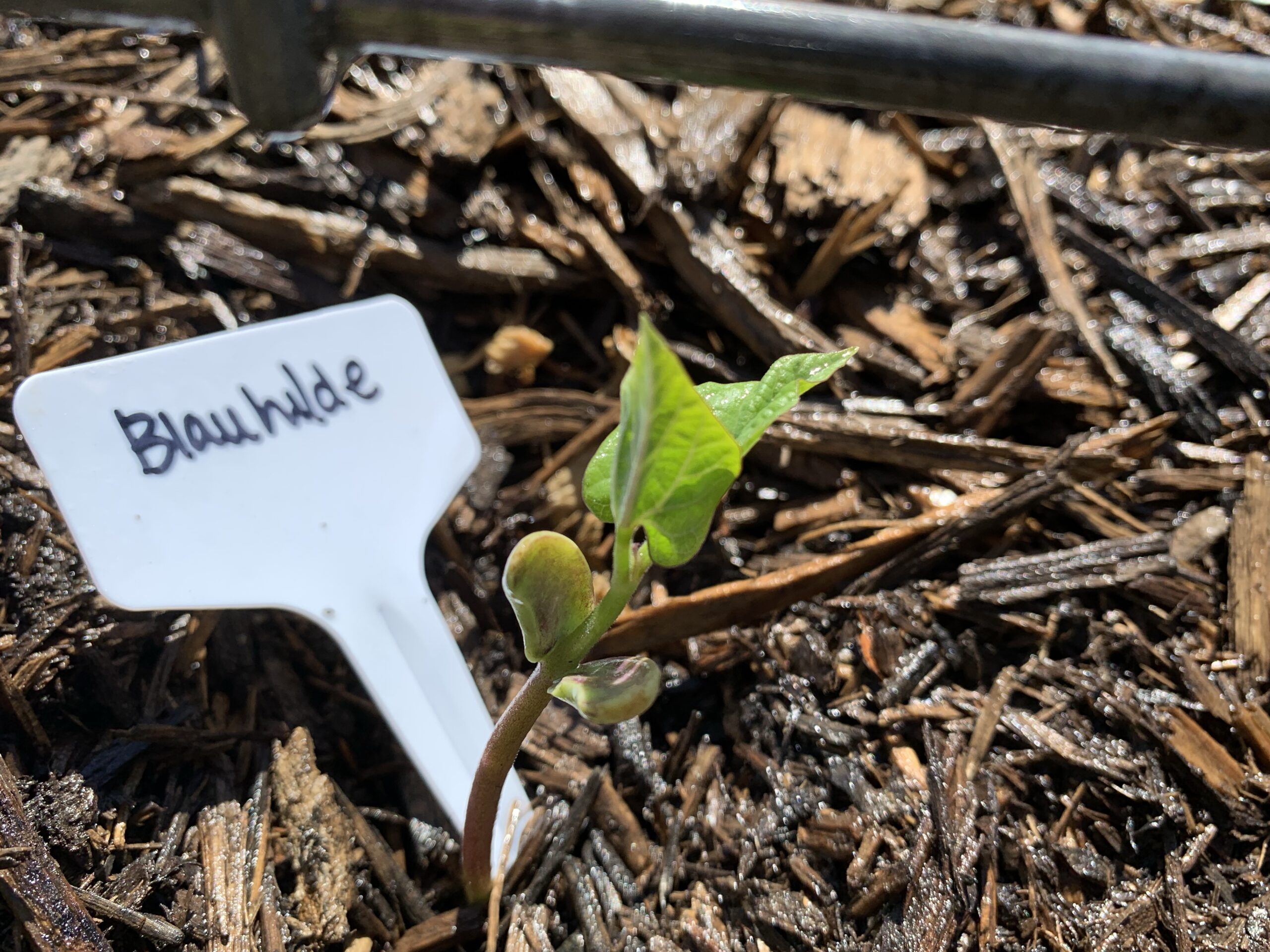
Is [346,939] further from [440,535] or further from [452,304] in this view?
[452,304]

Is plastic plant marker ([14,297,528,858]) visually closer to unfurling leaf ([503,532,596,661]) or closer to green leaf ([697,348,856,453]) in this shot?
unfurling leaf ([503,532,596,661])

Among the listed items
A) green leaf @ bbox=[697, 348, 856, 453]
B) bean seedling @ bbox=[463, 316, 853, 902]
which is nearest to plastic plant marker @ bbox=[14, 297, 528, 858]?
bean seedling @ bbox=[463, 316, 853, 902]

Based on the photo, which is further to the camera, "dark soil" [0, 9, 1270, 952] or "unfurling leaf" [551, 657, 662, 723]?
"dark soil" [0, 9, 1270, 952]

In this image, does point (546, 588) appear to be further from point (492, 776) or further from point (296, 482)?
point (296, 482)

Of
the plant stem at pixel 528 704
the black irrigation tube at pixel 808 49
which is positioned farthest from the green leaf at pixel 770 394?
the black irrigation tube at pixel 808 49

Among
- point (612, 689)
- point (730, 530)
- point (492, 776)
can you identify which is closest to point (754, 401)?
point (612, 689)

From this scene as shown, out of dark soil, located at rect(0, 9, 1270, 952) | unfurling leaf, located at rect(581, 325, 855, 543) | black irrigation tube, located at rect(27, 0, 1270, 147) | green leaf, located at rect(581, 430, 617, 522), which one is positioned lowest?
dark soil, located at rect(0, 9, 1270, 952)
